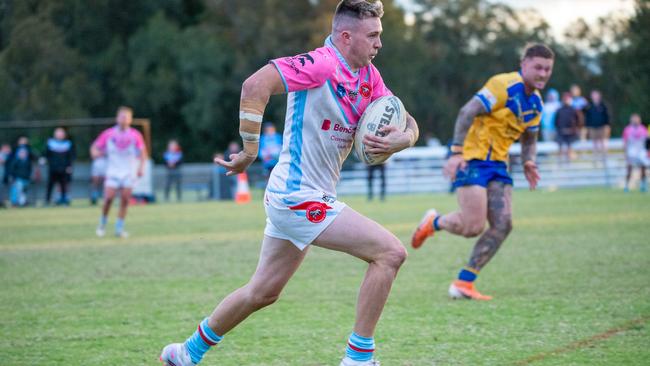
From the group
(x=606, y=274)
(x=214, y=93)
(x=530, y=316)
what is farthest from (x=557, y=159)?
(x=214, y=93)

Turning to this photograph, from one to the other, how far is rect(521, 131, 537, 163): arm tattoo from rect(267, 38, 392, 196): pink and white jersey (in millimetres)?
3975

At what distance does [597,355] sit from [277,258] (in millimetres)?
2264

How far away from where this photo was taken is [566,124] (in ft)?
94.2

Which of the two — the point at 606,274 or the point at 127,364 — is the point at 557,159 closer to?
the point at 606,274

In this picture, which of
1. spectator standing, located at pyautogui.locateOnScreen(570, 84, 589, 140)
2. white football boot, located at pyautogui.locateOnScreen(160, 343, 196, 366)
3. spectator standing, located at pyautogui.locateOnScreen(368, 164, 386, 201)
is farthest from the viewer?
spectator standing, located at pyautogui.locateOnScreen(570, 84, 589, 140)

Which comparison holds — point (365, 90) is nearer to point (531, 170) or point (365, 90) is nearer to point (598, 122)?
point (531, 170)

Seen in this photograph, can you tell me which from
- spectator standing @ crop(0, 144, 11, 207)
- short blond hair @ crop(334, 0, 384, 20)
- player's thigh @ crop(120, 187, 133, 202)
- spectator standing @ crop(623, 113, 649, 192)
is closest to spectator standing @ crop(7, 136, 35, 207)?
spectator standing @ crop(0, 144, 11, 207)

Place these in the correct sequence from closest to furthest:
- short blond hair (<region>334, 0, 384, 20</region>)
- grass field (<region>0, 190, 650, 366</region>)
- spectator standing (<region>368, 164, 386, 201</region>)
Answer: short blond hair (<region>334, 0, 384, 20</region>), grass field (<region>0, 190, 650, 366</region>), spectator standing (<region>368, 164, 386, 201</region>)

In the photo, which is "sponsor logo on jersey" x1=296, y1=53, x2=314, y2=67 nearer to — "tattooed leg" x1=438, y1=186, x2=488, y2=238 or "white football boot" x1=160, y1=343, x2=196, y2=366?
"white football boot" x1=160, y1=343, x2=196, y2=366

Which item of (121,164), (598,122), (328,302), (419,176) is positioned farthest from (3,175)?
(328,302)

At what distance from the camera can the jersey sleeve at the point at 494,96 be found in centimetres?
880

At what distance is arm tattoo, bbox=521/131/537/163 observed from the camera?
911 cm

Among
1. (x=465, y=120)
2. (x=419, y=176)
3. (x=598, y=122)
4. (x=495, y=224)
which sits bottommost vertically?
(x=419, y=176)

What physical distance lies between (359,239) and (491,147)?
3976mm
